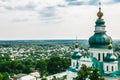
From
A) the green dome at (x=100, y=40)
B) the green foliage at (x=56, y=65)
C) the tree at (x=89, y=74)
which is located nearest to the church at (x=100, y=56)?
the green dome at (x=100, y=40)

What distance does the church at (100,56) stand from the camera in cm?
3556

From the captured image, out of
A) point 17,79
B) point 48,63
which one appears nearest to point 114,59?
point 17,79

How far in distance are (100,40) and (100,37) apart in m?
0.35

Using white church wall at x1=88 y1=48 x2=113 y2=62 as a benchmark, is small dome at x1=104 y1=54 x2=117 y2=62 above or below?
below

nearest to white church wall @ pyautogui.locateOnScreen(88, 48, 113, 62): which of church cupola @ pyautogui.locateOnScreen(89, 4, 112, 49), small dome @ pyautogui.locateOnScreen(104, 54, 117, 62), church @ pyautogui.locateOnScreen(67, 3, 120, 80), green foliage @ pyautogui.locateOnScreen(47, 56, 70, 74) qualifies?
church @ pyautogui.locateOnScreen(67, 3, 120, 80)

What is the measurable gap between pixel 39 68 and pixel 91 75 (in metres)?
41.3

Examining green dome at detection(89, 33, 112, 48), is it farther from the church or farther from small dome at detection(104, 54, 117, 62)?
small dome at detection(104, 54, 117, 62)

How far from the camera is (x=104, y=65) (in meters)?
35.9

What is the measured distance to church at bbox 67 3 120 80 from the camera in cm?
3556

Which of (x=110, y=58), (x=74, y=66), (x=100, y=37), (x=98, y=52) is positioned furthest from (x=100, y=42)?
(x=74, y=66)

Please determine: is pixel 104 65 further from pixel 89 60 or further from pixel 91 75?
pixel 91 75

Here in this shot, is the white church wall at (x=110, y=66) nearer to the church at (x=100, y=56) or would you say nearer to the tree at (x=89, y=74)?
the church at (x=100, y=56)

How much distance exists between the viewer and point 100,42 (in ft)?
121

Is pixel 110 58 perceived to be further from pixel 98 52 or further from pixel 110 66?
pixel 98 52
